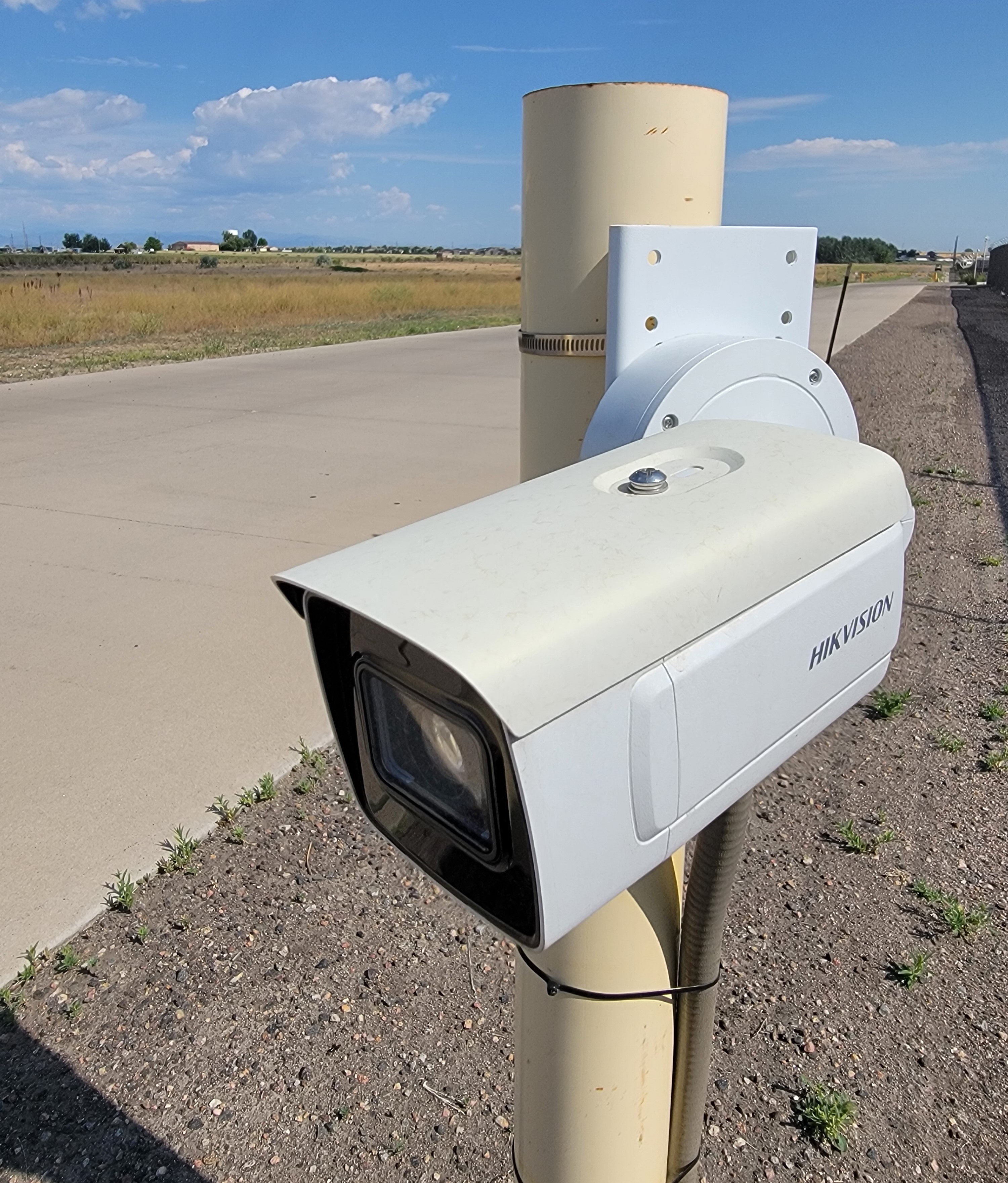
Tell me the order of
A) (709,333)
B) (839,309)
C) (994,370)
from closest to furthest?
(709,333)
(839,309)
(994,370)

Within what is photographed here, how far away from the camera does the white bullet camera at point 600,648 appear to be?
635mm

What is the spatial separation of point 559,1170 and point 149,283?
31.7m

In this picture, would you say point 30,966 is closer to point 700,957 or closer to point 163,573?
point 700,957

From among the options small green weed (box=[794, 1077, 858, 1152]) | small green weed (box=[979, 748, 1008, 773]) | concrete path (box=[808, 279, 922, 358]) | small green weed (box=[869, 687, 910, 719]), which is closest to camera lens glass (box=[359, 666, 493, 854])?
small green weed (box=[794, 1077, 858, 1152])

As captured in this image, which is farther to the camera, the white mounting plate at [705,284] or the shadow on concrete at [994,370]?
the shadow on concrete at [994,370]

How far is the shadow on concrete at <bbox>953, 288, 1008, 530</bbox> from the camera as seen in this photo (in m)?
7.21

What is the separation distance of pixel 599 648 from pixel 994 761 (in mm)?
2880

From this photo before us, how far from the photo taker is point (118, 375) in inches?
443

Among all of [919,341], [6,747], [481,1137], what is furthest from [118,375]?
[919,341]

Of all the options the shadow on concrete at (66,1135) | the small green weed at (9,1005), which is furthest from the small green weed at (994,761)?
the small green weed at (9,1005)

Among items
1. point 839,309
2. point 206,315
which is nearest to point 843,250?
point 839,309

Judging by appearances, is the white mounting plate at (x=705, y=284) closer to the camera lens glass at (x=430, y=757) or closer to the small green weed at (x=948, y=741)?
the camera lens glass at (x=430, y=757)

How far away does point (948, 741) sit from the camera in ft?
10.6

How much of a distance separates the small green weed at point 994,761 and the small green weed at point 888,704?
0.34 metres
